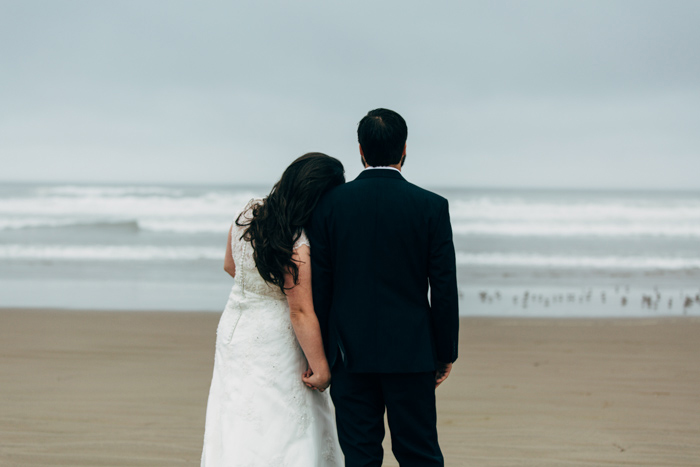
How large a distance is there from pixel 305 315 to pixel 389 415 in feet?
1.66

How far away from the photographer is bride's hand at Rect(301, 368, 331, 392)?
2344mm

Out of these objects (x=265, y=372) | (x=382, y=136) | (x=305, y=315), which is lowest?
(x=265, y=372)

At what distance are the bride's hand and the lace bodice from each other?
1.10 ft

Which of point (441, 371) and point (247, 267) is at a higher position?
point (247, 267)

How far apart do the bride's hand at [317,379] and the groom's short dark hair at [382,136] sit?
87 centimetres

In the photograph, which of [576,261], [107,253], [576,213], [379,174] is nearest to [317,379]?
[379,174]

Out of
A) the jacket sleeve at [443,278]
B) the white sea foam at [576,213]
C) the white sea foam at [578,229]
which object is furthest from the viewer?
the white sea foam at [576,213]

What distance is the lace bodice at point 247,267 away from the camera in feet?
7.69

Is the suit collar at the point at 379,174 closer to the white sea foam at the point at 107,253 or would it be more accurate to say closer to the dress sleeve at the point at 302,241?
the dress sleeve at the point at 302,241

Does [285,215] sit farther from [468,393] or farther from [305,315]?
[468,393]

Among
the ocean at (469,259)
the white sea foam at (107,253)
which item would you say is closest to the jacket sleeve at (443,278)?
the ocean at (469,259)

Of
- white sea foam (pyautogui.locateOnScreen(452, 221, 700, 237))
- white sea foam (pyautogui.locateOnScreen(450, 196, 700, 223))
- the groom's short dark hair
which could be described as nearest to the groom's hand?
the groom's short dark hair

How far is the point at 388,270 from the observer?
215 cm

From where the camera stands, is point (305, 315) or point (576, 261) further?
point (576, 261)
